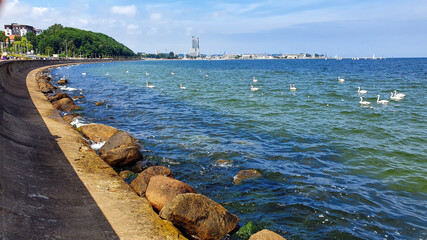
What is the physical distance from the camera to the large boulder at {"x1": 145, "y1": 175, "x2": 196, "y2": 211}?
7621mm

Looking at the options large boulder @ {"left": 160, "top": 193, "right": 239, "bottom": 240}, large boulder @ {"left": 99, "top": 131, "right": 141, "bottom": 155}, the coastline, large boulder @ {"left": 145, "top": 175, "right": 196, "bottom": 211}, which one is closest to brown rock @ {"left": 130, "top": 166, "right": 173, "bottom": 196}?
the coastline

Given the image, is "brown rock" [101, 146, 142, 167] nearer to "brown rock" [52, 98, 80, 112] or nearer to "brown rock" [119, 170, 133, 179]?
"brown rock" [119, 170, 133, 179]

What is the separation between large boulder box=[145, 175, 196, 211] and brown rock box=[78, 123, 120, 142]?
6.56 m

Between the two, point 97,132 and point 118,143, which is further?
point 97,132

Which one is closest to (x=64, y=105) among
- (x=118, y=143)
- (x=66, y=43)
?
(x=118, y=143)

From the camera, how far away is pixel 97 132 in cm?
1410

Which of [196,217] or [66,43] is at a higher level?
[66,43]

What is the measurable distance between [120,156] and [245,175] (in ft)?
15.1

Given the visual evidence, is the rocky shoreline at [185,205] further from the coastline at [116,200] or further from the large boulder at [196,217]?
the coastline at [116,200]

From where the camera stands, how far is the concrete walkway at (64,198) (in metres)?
5.89

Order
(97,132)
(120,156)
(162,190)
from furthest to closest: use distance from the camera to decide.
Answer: (97,132)
(120,156)
(162,190)

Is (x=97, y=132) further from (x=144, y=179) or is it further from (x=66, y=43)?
(x=66, y=43)

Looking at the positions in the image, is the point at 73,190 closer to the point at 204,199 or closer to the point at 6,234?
the point at 6,234

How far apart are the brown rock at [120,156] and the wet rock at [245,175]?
3957mm
